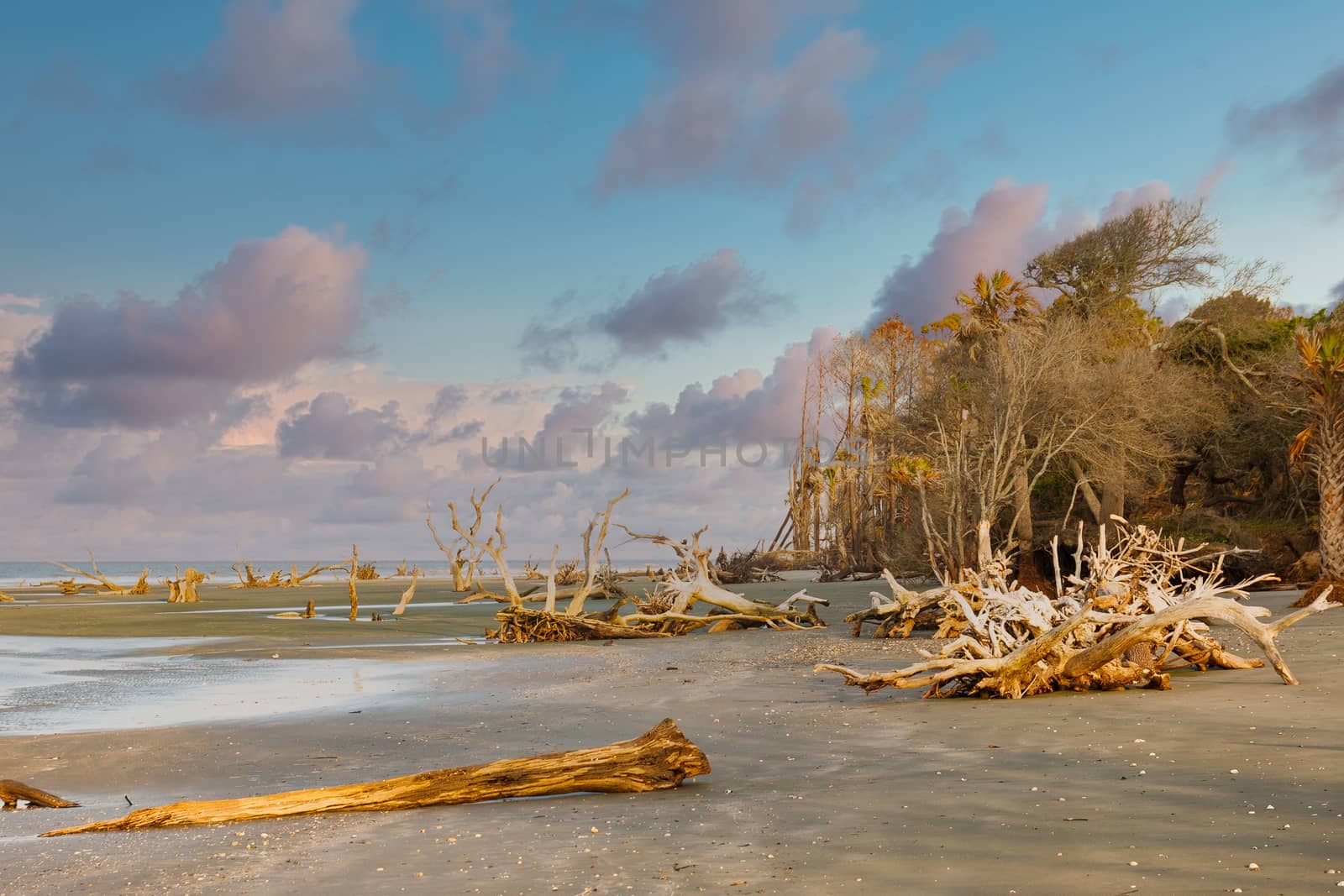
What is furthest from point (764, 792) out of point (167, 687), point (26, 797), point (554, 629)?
point (554, 629)

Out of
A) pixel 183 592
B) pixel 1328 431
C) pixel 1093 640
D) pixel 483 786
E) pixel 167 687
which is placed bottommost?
pixel 167 687

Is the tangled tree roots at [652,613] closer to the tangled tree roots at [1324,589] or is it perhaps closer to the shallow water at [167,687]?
the shallow water at [167,687]

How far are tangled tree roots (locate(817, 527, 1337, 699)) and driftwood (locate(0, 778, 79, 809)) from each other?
6.09 m

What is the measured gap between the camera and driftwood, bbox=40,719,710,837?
6594mm

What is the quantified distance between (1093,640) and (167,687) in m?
11.5

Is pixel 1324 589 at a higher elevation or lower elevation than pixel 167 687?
higher

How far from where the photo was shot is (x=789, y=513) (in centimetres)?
5000

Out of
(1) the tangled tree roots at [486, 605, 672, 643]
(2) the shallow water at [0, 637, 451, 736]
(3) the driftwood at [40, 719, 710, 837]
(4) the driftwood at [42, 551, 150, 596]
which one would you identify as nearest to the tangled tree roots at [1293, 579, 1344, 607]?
(1) the tangled tree roots at [486, 605, 672, 643]

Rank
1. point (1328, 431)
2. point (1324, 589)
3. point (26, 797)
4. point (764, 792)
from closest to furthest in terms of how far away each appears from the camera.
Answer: point (764, 792)
point (26, 797)
point (1324, 589)
point (1328, 431)

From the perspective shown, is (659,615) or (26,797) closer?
(26,797)

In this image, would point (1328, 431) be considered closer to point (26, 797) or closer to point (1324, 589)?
point (1324, 589)

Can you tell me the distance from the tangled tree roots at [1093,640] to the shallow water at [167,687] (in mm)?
6278

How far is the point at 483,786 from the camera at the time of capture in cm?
691

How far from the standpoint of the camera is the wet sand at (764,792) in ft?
16.5
